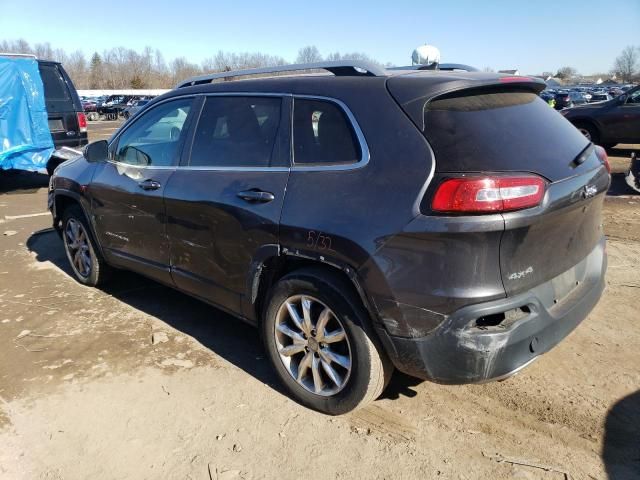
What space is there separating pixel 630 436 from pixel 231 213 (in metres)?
2.46

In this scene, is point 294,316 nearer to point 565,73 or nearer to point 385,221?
point 385,221

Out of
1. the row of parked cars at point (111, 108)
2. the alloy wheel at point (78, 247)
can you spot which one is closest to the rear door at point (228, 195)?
the alloy wheel at point (78, 247)

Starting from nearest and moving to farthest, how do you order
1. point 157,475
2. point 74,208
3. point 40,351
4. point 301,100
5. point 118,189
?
point 157,475, point 301,100, point 40,351, point 118,189, point 74,208

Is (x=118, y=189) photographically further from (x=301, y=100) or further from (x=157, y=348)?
(x=301, y=100)

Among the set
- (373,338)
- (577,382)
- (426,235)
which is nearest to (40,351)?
(373,338)

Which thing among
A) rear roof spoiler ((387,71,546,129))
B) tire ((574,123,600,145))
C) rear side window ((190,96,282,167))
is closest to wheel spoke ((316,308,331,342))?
rear side window ((190,96,282,167))

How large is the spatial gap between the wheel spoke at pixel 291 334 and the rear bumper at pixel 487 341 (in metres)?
0.59

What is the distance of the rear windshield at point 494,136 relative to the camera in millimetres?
2367

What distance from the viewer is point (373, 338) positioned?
8.66 feet

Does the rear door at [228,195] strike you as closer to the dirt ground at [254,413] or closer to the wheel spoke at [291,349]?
the wheel spoke at [291,349]

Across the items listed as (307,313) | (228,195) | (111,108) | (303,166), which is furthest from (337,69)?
(111,108)

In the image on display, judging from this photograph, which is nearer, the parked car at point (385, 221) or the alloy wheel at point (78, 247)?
the parked car at point (385, 221)

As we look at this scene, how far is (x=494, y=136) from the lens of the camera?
2.47 m

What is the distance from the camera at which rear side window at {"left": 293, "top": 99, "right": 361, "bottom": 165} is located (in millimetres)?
2705
